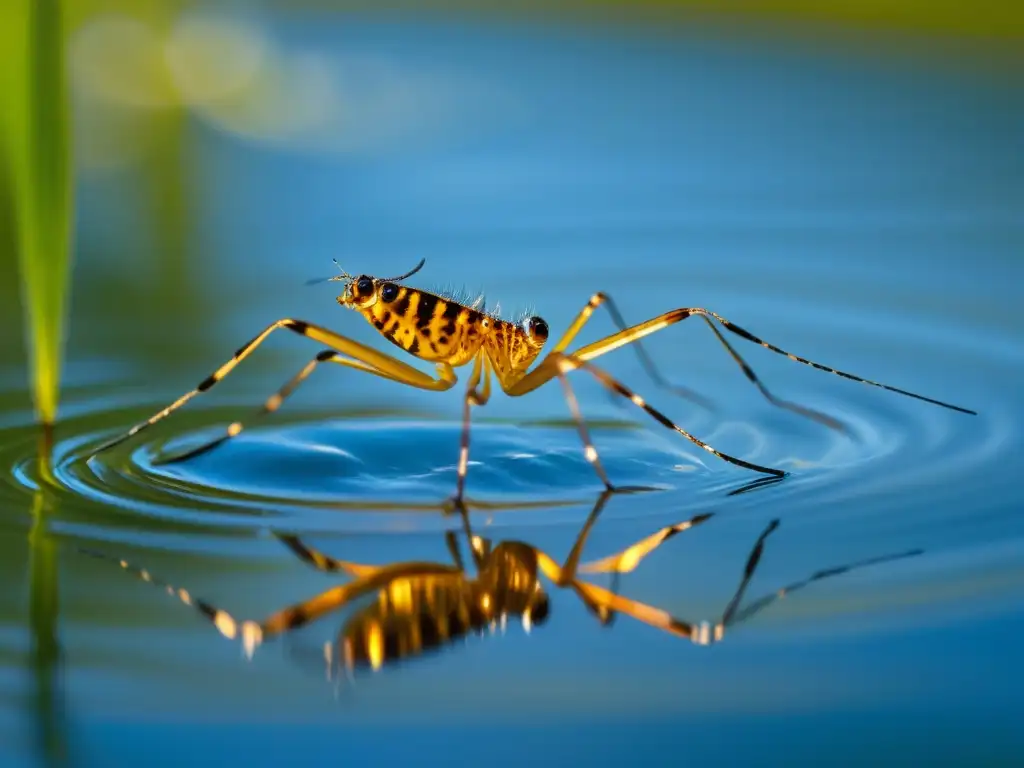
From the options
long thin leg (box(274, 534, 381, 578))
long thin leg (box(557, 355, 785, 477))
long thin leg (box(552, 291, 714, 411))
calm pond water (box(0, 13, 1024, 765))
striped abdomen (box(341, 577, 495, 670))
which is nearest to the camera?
calm pond water (box(0, 13, 1024, 765))

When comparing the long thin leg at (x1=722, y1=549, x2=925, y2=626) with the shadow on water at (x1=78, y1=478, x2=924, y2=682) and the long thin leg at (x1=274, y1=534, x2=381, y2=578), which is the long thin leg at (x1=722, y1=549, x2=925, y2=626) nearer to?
the shadow on water at (x1=78, y1=478, x2=924, y2=682)

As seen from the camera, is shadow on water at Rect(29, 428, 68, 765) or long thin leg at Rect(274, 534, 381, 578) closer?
shadow on water at Rect(29, 428, 68, 765)

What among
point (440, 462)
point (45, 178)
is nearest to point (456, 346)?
point (440, 462)

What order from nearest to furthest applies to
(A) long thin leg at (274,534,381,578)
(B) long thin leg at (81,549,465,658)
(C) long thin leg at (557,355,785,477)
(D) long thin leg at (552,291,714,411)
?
(B) long thin leg at (81,549,465,658)
(A) long thin leg at (274,534,381,578)
(C) long thin leg at (557,355,785,477)
(D) long thin leg at (552,291,714,411)

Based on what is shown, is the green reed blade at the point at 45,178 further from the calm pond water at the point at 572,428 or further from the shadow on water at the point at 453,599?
the shadow on water at the point at 453,599

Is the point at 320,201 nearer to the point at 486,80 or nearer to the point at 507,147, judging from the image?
the point at 507,147

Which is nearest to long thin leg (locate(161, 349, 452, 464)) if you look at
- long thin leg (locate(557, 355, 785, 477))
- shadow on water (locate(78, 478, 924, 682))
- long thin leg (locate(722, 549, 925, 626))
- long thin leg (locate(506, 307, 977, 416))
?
long thin leg (locate(506, 307, 977, 416))

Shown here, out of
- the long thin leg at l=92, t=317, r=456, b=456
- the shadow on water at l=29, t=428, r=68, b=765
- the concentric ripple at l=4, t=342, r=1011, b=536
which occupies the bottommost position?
the shadow on water at l=29, t=428, r=68, b=765

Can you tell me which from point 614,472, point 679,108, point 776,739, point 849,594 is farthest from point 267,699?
point 679,108
